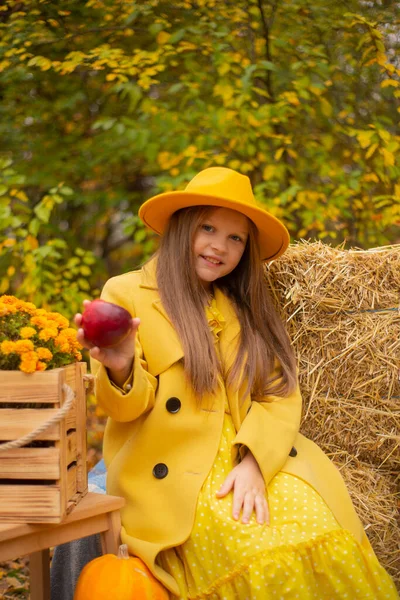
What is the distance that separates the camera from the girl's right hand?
1.96 metres

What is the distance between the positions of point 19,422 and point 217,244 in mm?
1017

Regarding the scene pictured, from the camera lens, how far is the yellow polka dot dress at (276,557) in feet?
6.51

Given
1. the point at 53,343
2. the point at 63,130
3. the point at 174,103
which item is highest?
the point at 53,343

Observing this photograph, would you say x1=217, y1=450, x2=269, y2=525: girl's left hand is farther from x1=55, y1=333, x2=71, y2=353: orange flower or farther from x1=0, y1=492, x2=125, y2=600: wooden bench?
x1=55, y1=333, x2=71, y2=353: orange flower

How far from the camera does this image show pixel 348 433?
2.87m

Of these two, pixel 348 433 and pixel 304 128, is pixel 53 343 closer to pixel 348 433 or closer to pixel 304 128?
pixel 348 433

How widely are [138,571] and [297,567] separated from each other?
0.47 metres

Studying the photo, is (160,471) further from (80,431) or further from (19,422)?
(19,422)

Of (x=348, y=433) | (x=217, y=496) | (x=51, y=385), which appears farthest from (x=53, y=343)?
(x=348, y=433)

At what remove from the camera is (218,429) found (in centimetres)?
234

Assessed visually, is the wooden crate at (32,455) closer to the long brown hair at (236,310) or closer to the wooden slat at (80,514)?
the wooden slat at (80,514)

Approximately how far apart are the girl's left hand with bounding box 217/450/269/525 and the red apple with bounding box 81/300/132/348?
645 millimetres

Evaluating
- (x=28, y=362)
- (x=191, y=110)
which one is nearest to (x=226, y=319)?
(x=28, y=362)

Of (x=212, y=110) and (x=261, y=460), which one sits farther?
(x=212, y=110)
